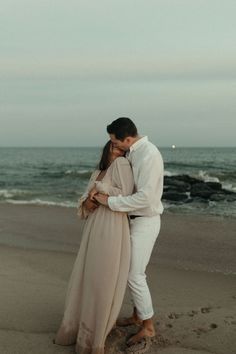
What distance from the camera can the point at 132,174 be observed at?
4086 millimetres

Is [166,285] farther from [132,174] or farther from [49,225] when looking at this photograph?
[49,225]

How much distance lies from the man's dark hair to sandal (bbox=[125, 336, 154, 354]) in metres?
1.74

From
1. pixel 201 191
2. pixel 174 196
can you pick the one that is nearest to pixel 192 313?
pixel 174 196

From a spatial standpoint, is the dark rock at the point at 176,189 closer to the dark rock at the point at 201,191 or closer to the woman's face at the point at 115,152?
the dark rock at the point at 201,191

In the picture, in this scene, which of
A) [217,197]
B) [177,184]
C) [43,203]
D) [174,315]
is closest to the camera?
[174,315]

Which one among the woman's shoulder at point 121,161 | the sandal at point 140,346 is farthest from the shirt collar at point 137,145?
the sandal at point 140,346

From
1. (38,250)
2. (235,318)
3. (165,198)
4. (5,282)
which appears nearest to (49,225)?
(38,250)

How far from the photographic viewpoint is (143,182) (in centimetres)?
392

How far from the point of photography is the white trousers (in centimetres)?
409

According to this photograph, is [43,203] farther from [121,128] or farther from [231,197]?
[121,128]

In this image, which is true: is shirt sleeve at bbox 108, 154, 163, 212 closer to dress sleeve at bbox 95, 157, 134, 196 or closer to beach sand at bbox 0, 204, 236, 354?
dress sleeve at bbox 95, 157, 134, 196

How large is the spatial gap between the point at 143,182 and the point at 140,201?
156 mm

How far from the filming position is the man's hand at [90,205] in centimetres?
406

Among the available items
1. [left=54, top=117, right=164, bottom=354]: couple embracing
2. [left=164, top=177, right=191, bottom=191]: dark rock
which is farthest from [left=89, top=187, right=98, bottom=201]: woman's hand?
[left=164, top=177, right=191, bottom=191]: dark rock
